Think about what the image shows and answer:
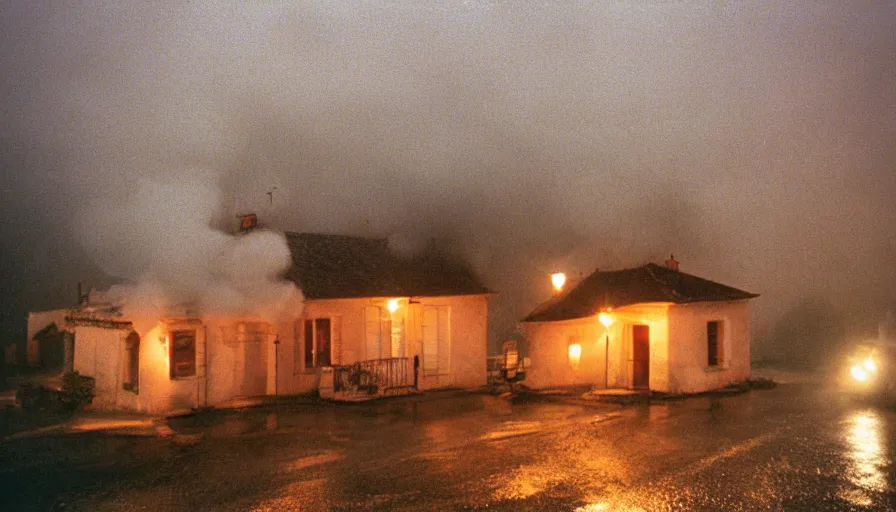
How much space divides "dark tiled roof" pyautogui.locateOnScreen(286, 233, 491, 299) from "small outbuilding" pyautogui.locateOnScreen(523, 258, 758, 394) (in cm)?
316

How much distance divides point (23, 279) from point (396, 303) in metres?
34.5

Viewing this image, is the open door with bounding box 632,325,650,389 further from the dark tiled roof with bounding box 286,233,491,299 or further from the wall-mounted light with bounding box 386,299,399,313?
the wall-mounted light with bounding box 386,299,399,313

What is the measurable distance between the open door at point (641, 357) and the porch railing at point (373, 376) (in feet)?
23.1

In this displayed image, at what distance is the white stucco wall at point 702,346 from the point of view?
1955 centimetres

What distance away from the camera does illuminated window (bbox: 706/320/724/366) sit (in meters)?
20.9

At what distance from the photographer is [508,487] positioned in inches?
416

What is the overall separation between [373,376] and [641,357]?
27.2 ft

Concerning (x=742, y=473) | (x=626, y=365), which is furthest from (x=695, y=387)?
(x=742, y=473)

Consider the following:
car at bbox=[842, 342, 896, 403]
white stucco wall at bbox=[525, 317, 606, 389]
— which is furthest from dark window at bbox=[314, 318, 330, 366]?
car at bbox=[842, 342, 896, 403]

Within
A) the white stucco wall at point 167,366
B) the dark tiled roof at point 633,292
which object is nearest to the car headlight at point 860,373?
the dark tiled roof at point 633,292

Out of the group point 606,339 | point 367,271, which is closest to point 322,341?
point 367,271

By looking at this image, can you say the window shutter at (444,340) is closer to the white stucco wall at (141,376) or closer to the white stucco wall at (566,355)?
the white stucco wall at (566,355)

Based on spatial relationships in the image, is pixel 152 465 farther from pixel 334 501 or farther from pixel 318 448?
pixel 334 501

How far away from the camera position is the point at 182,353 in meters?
17.7
